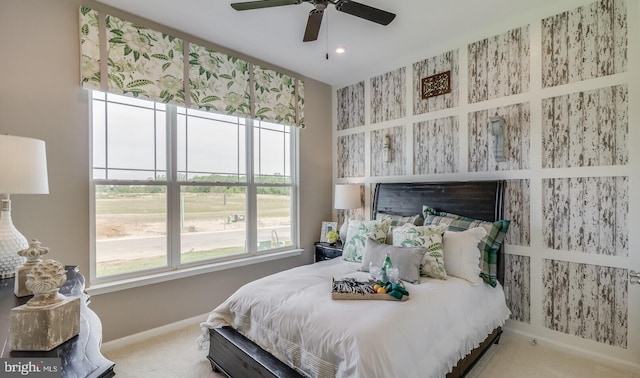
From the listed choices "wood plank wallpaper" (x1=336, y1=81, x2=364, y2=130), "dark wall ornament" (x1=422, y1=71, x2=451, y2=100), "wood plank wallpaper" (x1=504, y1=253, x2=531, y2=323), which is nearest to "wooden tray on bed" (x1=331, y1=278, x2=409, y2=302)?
"wood plank wallpaper" (x1=504, y1=253, x2=531, y2=323)

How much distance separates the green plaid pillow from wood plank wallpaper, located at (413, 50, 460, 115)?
123cm

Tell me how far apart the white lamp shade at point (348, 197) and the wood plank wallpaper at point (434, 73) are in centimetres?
118

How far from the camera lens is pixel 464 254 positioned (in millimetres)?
2461

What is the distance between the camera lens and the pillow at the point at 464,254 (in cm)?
242

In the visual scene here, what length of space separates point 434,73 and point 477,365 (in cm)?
282

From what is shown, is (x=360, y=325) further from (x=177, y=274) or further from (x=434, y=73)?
(x=434, y=73)

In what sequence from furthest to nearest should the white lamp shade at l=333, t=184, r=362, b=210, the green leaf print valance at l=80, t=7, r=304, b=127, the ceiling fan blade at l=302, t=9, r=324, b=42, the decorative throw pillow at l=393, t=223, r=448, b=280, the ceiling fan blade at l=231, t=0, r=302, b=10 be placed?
1. the white lamp shade at l=333, t=184, r=362, b=210
2. the green leaf print valance at l=80, t=7, r=304, b=127
3. the decorative throw pillow at l=393, t=223, r=448, b=280
4. the ceiling fan blade at l=302, t=9, r=324, b=42
5. the ceiling fan blade at l=231, t=0, r=302, b=10

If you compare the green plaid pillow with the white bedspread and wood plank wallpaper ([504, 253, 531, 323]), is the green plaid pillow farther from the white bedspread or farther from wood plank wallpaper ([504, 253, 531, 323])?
wood plank wallpaper ([504, 253, 531, 323])

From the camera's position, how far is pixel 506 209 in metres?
2.90

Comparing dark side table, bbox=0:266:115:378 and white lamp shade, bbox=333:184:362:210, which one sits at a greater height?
white lamp shade, bbox=333:184:362:210

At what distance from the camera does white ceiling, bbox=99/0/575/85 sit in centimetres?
258

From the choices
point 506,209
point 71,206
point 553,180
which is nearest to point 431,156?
point 506,209

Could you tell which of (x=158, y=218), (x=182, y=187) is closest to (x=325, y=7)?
(x=182, y=187)

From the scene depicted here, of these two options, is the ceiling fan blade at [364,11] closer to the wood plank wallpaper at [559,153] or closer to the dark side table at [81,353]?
the wood plank wallpaper at [559,153]
